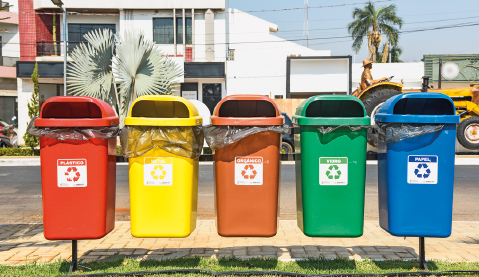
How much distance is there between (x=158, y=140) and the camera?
3639mm

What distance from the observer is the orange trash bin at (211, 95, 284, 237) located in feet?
11.9

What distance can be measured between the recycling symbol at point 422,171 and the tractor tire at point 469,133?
34.3 feet

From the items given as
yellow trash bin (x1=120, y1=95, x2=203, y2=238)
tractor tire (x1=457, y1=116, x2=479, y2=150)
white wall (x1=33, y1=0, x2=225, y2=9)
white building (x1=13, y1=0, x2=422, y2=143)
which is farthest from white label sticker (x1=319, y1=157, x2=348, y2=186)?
white wall (x1=33, y1=0, x2=225, y2=9)

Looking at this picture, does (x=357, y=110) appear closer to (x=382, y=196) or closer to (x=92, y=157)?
(x=382, y=196)

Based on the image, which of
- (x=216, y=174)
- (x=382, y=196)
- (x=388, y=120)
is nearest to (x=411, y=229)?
(x=382, y=196)

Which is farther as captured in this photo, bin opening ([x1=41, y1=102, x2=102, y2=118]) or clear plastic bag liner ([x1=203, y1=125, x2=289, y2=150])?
bin opening ([x1=41, y1=102, x2=102, y2=118])

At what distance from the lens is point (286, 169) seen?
1159 cm

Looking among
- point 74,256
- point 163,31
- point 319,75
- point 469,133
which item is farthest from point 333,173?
point 163,31

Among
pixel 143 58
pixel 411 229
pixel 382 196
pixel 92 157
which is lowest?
pixel 411 229

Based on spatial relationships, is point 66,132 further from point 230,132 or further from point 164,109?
point 230,132

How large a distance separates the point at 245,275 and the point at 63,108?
2443mm

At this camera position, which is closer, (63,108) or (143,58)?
(63,108)

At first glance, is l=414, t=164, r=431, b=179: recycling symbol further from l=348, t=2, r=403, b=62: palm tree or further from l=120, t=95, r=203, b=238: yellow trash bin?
l=348, t=2, r=403, b=62: palm tree

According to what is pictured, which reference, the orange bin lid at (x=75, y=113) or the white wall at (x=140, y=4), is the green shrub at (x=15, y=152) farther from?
the orange bin lid at (x=75, y=113)
